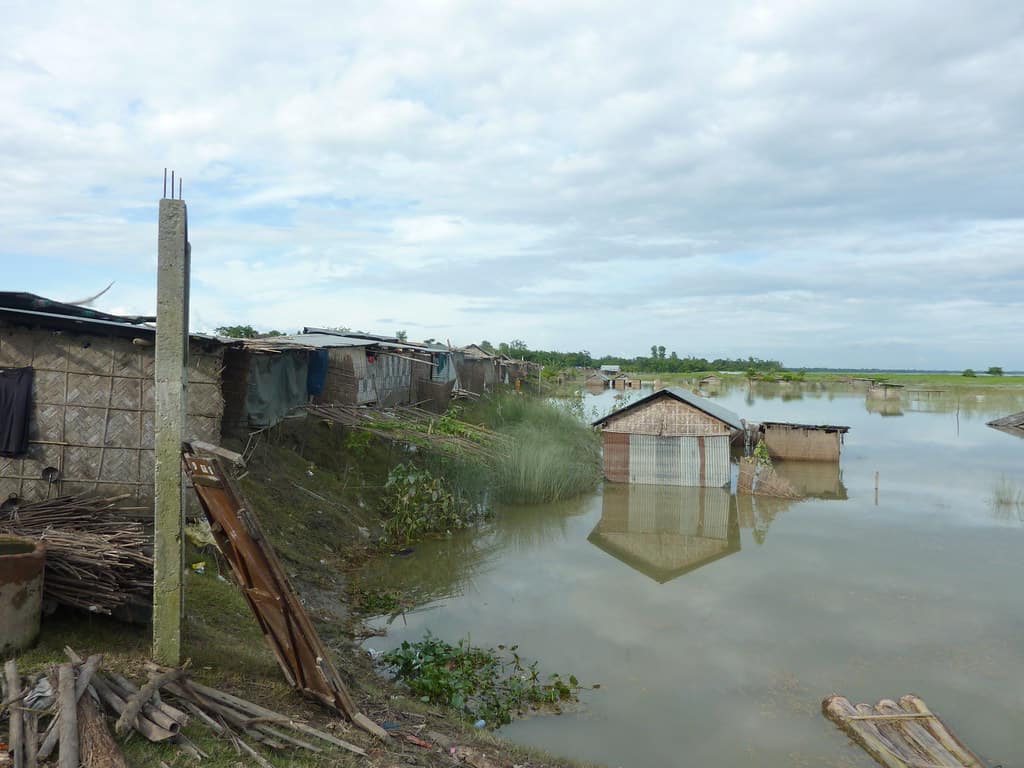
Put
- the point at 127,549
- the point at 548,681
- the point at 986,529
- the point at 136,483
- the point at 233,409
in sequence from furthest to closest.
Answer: the point at 986,529
the point at 233,409
the point at 136,483
the point at 548,681
the point at 127,549

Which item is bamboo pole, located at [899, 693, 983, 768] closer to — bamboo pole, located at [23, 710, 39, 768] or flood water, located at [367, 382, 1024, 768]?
flood water, located at [367, 382, 1024, 768]

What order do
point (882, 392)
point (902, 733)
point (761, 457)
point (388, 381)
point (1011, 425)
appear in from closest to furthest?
1. point (902, 733)
2. point (388, 381)
3. point (761, 457)
4. point (1011, 425)
5. point (882, 392)

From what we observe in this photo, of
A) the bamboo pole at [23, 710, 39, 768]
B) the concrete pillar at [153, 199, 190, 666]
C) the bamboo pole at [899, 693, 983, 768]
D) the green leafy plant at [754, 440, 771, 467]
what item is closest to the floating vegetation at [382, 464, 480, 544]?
the concrete pillar at [153, 199, 190, 666]

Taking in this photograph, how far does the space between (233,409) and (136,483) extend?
2.05 metres

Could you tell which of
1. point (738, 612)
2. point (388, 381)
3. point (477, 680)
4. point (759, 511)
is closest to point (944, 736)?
point (738, 612)

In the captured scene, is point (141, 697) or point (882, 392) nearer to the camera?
point (141, 697)

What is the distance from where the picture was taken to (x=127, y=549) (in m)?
5.20

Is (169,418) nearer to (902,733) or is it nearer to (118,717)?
(118,717)

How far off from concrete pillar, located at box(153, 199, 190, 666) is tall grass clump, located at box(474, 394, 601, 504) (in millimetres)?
8827

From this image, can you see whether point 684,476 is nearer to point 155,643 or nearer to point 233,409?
point 233,409

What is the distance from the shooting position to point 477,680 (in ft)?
21.4

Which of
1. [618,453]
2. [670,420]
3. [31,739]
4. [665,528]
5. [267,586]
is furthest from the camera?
[618,453]

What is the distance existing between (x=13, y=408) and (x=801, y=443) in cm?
1845

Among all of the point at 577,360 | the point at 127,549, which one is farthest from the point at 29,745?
the point at 577,360
